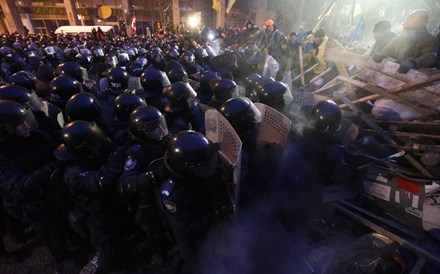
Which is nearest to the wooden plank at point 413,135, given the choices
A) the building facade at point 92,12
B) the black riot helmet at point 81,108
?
the black riot helmet at point 81,108

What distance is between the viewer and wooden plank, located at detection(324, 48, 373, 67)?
482 cm

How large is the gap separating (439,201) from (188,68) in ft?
20.1

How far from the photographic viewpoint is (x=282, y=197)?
2.96 m

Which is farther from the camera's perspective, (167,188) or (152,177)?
(152,177)

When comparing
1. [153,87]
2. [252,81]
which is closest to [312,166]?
[252,81]

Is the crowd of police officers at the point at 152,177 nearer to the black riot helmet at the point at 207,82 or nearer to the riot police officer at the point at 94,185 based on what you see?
the riot police officer at the point at 94,185

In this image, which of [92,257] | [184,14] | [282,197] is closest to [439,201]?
[282,197]

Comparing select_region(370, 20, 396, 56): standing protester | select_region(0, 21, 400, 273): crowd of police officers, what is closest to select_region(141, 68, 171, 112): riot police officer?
select_region(0, 21, 400, 273): crowd of police officers

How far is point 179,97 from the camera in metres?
3.54

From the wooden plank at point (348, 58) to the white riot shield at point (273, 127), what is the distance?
313 cm

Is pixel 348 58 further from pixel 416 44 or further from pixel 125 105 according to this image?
pixel 125 105

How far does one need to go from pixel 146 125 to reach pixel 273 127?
158cm

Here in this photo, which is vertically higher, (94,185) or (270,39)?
(270,39)

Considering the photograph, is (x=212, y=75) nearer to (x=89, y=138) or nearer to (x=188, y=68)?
(x=188, y=68)
